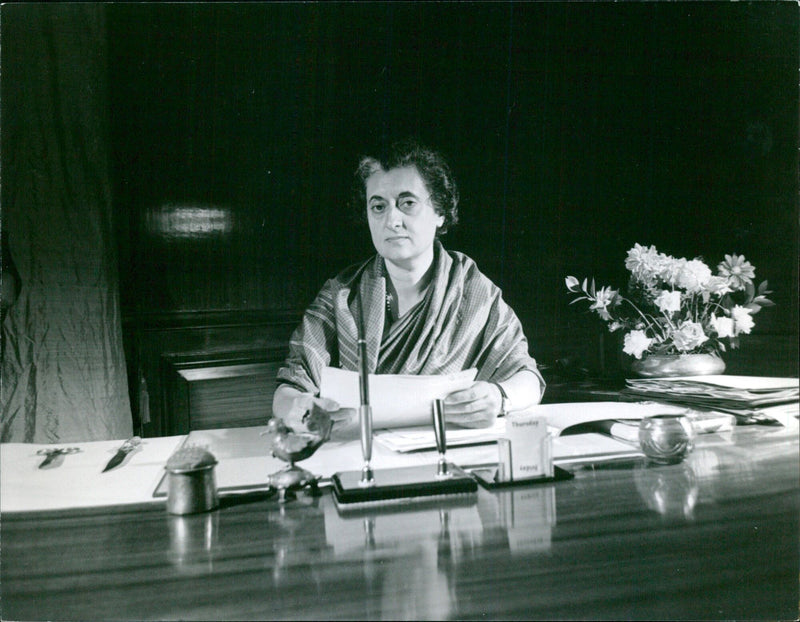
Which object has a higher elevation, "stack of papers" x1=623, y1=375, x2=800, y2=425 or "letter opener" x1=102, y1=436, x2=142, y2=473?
"stack of papers" x1=623, y1=375, x2=800, y2=425

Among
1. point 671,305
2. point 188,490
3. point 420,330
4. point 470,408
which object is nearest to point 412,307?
point 420,330

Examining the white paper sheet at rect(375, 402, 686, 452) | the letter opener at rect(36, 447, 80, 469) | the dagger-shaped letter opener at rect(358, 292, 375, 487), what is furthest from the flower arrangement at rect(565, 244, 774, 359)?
the letter opener at rect(36, 447, 80, 469)

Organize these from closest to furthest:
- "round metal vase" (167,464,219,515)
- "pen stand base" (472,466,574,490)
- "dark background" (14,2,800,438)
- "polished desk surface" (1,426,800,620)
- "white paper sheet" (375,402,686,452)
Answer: "polished desk surface" (1,426,800,620) → "round metal vase" (167,464,219,515) → "pen stand base" (472,466,574,490) → "white paper sheet" (375,402,686,452) → "dark background" (14,2,800,438)

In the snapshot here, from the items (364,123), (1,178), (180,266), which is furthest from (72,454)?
(364,123)

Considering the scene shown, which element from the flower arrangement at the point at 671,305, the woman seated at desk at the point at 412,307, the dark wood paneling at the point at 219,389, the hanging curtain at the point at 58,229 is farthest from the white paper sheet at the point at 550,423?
the hanging curtain at the point at 58,229

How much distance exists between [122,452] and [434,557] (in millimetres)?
803

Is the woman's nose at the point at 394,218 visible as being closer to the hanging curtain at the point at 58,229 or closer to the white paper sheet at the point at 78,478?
the hanging curtain at the point at 58,229

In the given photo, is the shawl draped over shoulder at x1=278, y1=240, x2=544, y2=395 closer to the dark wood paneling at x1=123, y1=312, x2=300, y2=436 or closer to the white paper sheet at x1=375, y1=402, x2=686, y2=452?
the dark wood paneling at x1=123, y1=312, x2=300, y2=436

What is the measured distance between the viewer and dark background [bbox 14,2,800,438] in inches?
60.0

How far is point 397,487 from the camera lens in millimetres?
969

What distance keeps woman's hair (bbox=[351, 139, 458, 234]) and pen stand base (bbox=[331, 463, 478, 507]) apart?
0.86m

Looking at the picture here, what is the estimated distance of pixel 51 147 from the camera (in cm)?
145

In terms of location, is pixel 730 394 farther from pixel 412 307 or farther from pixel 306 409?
pixel 306 409

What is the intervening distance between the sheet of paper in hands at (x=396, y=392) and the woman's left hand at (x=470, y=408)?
0.03 m
